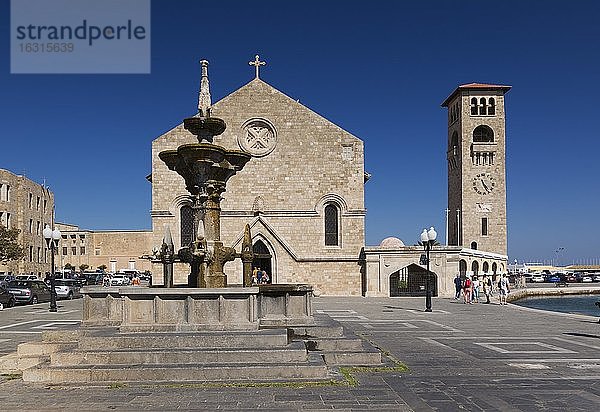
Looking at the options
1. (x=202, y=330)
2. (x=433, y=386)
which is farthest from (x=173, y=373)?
(x=433, y=386)

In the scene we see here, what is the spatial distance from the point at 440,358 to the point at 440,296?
82.6 ft

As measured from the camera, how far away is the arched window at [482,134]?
6334 cm

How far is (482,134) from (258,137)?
34.6 meters

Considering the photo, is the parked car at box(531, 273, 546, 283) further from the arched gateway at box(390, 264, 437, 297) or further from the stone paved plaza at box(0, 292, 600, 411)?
the stone paved plaza at box(0, 292, 600, 411)

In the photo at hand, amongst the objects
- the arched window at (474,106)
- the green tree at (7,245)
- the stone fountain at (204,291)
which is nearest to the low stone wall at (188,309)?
the stone fountain at (204,291)

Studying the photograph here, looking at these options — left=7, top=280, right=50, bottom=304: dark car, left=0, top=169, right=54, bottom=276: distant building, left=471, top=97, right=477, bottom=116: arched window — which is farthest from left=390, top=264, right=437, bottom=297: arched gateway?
left=0, top=169, right=54, bottom=276: distant building

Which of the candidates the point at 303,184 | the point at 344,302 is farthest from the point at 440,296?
the point at 303,184

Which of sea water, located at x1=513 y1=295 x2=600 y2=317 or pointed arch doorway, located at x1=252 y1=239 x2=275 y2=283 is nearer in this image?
pointed arch doorway, located at x1=252 y1=239 x2=275 y2=283

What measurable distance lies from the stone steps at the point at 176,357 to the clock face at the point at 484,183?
54.8 meters

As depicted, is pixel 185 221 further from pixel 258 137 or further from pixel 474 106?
pixel 474 106

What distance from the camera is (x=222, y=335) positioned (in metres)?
11.0

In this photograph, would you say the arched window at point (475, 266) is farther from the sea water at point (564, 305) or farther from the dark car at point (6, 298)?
the dark car at point (6, 298)

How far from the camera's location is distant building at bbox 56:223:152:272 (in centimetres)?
8312

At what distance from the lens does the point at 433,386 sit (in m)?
10.1
